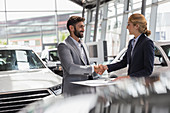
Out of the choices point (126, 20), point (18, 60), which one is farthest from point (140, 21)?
point (126, 20)

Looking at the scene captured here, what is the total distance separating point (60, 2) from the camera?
54.6 feet

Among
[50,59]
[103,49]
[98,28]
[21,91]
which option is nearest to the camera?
[21,91]

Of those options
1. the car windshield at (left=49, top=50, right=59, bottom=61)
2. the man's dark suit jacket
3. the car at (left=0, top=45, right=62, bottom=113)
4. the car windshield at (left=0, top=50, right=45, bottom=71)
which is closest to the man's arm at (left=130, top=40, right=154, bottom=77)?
the man's dark suit jacket

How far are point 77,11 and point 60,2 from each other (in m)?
1.25

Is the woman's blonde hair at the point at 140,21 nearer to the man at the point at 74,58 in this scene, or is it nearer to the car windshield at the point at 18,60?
the man at the point at 74,58

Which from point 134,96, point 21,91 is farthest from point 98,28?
point 134,96

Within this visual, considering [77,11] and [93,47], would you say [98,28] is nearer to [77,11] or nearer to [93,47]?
[77,11]

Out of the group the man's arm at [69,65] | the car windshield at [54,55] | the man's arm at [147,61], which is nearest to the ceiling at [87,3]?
the car windshield at [54,55]

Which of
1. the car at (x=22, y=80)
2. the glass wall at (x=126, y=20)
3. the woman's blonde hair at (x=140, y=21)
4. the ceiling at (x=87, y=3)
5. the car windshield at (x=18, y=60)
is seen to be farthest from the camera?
the ceiling at (x=87, y=3)

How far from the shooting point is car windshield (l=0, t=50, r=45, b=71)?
4.20 meters

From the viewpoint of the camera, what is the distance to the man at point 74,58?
7.63ft

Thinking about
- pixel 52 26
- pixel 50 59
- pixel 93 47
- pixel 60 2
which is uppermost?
pixel 60 2

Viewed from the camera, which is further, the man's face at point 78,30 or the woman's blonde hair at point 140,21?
the man's face at point 78,30

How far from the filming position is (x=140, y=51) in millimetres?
2295
